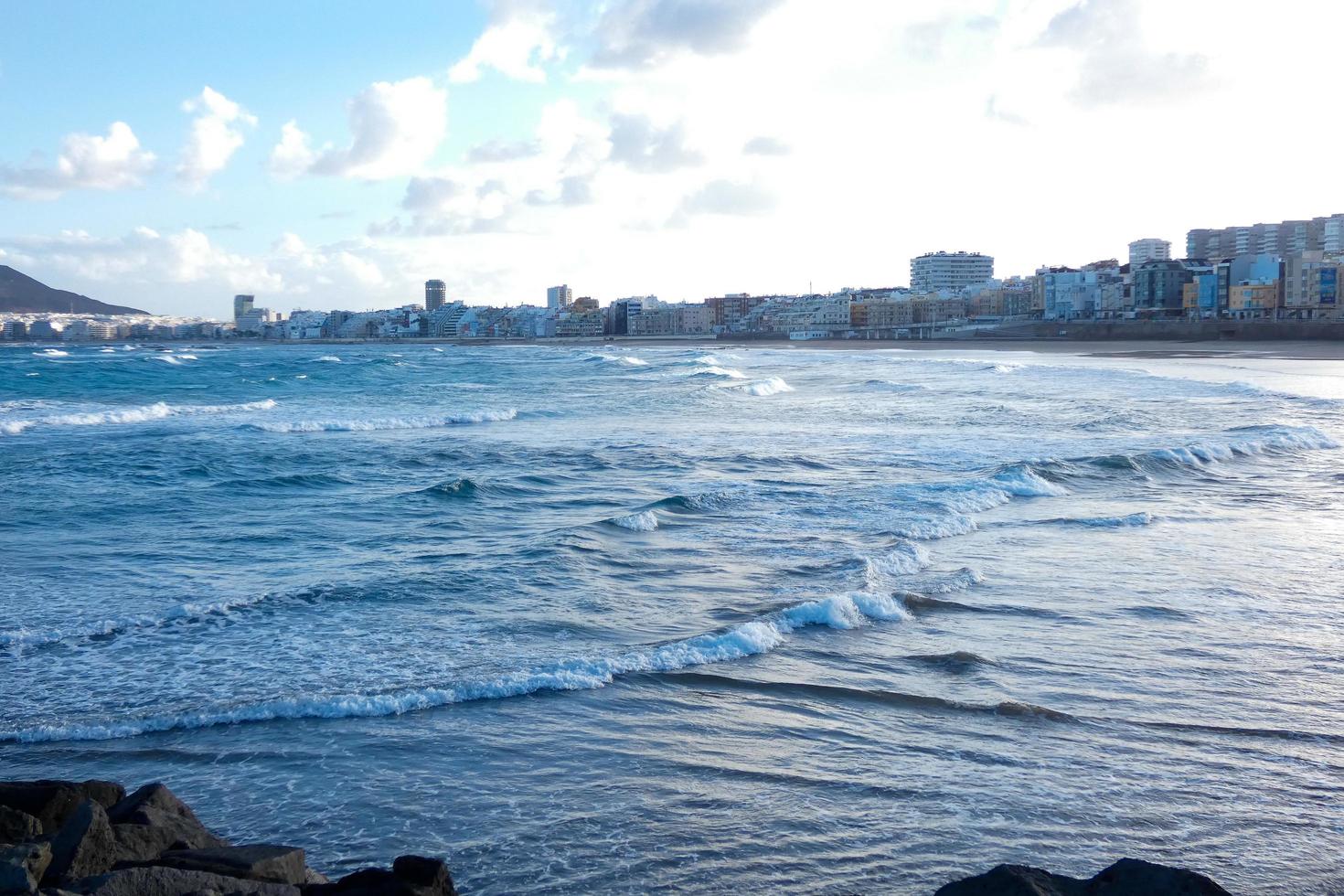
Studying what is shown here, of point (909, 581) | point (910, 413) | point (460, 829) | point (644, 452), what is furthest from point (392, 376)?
point (460, 829)

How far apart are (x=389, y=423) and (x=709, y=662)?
1864 cm

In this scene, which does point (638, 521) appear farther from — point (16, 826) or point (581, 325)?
point (581, 325)

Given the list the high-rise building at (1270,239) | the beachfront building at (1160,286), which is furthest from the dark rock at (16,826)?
the high-rise building at (1270,239)

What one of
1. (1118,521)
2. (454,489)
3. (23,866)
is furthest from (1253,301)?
(23,866)

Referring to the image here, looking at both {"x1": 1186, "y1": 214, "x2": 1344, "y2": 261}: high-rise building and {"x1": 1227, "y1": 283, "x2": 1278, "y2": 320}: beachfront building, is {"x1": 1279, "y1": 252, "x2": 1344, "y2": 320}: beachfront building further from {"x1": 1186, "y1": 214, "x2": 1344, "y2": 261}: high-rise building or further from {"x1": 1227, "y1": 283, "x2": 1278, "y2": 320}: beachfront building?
{"x1": 1186, "y1": 214, "x2": 1344, "y2": 261}: high-rise building

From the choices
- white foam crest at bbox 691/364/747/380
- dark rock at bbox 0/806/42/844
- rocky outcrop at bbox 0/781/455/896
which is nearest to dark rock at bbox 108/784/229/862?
rocky outcrop at bbox 0/781/455/896

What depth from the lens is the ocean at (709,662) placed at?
3.97 metres

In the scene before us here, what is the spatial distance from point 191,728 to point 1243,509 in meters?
10.2

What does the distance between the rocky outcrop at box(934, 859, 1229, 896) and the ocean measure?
2.58 feet

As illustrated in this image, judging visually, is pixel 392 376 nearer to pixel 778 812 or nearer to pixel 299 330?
pixel 778 812

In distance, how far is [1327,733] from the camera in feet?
16.1

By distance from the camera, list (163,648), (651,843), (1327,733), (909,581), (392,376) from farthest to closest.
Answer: (392,376)
(909,581)
(163,648)
(1327,733)
(651,843)

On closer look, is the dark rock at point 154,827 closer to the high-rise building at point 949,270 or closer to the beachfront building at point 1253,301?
the beachfront building at point 1253,301

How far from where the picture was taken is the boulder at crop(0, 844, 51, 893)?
2900 mm
